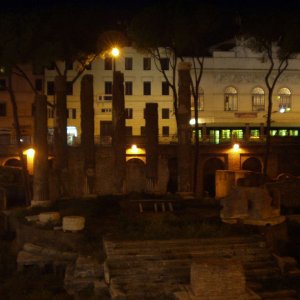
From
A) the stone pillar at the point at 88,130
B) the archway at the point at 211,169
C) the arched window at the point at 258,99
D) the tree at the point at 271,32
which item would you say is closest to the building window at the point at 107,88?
the arched window at the point at 258,99

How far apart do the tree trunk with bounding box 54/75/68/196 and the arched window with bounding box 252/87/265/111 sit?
17.5 m

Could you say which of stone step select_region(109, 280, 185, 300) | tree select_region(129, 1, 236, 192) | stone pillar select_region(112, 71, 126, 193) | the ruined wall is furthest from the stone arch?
stone step select_region(109, 280, 185, 300)

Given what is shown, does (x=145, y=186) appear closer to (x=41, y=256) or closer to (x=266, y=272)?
(x=41, y=256)

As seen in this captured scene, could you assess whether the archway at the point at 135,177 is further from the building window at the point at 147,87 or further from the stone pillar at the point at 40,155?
the building window at the point at 147,87

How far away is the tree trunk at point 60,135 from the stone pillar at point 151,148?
143 inches

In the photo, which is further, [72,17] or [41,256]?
[72,17]

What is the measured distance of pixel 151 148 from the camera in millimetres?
23031

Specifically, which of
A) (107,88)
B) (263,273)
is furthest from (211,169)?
(263,273)

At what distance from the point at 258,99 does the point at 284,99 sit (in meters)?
1.73

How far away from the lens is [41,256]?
15.9 m

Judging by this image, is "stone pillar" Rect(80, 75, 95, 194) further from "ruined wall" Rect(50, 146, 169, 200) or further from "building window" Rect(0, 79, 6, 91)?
"building window" Rect(0, 79, 6, 91)

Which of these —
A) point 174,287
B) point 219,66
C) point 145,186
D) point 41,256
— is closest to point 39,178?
point 145,186

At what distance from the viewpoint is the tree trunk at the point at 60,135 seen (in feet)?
78.5

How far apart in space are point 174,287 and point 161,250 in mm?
1593
